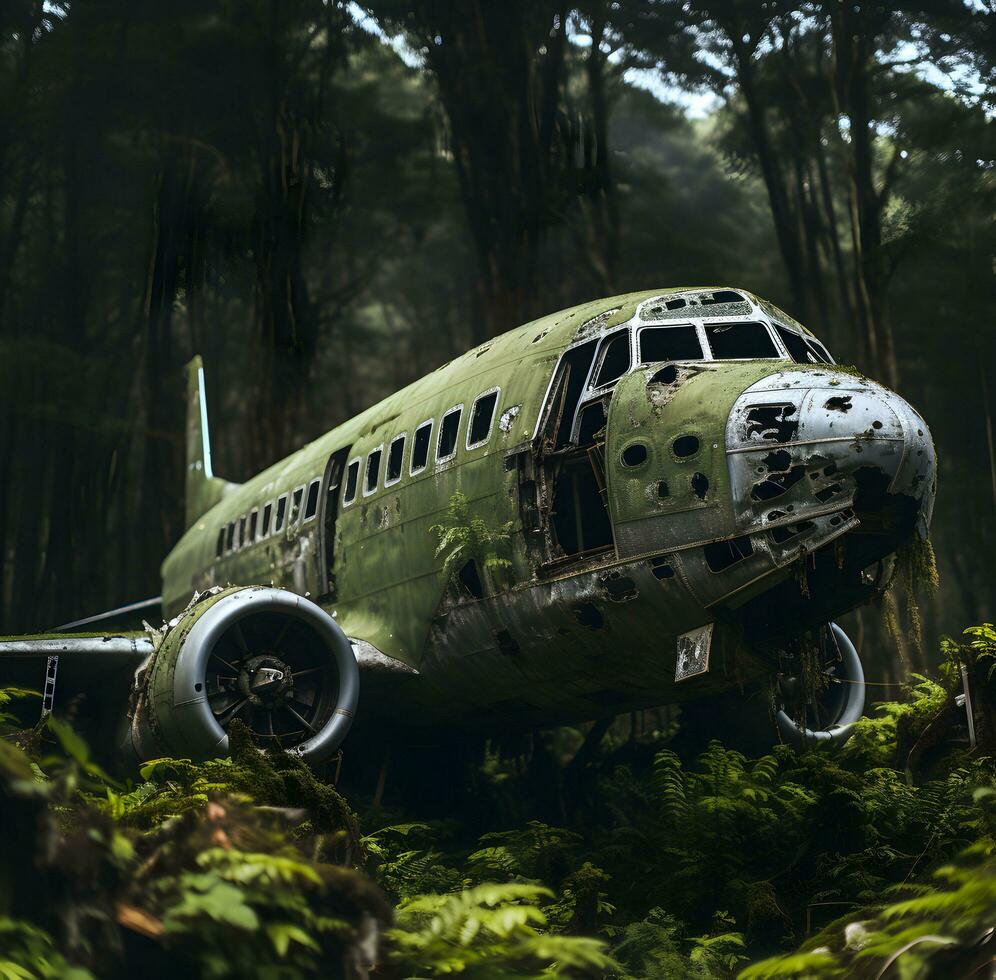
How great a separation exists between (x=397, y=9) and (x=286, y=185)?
6280 millimetres

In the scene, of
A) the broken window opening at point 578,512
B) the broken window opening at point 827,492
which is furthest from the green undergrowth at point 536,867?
the broken window opening at point 827,492

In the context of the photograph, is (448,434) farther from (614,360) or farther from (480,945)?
(480,945)

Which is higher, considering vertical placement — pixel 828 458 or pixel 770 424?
pixel 770 424

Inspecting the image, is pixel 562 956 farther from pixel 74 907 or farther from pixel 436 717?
pixel 436 717

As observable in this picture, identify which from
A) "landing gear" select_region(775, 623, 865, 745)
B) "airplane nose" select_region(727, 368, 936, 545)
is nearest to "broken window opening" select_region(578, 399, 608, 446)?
"airplane nose" select_region(727, 368, 936, 545)

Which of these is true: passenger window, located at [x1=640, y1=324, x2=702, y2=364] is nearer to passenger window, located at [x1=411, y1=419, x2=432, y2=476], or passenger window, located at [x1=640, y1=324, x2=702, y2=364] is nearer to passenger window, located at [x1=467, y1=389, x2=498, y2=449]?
passenger window, located at [x1=467, y1=389, x2=498, y2=449]

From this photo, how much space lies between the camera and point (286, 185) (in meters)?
28.4

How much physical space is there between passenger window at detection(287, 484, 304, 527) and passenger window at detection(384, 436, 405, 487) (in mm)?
2338

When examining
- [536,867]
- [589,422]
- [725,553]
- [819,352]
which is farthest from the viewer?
[819,352]

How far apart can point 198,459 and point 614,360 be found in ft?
51.9

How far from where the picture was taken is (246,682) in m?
11.5

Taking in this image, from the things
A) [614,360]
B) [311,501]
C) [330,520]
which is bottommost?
[330,520]

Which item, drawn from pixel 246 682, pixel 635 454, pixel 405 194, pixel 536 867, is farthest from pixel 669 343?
pixel 405 194

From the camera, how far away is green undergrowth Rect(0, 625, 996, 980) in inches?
154
